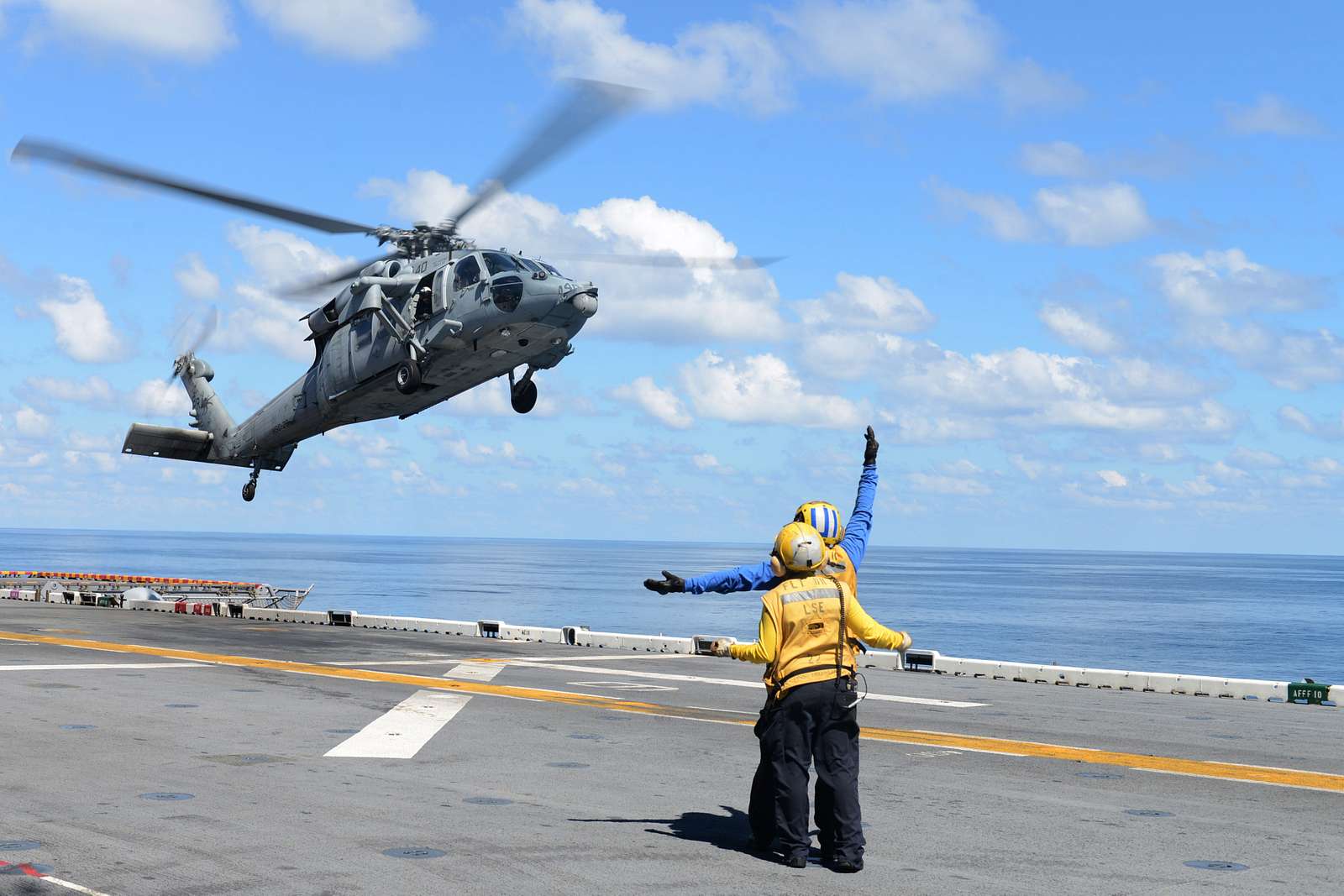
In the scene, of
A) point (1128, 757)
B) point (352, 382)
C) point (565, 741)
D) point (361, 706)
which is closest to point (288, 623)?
point (352, 382)

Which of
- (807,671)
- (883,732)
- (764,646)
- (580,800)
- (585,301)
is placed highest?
(585,301)

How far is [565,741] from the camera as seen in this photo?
12.3m

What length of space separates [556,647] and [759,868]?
61.1ft

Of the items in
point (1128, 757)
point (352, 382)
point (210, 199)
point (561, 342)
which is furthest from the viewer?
point (352, 382)

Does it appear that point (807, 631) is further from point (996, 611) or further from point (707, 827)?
point (996, 611)

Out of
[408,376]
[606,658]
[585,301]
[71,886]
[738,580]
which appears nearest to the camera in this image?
[71,886]

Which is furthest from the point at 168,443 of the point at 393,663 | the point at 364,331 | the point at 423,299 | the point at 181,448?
the point at 393,663

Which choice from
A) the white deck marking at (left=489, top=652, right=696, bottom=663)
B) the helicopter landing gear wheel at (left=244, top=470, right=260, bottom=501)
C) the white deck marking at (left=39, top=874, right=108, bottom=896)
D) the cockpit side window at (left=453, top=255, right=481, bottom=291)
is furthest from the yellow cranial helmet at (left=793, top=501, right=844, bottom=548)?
the helicopter landing gear wheel at (left=244, top=470, right=260, bottom=501)

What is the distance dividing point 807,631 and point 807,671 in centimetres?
23

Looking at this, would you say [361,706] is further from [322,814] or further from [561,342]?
[561,342]

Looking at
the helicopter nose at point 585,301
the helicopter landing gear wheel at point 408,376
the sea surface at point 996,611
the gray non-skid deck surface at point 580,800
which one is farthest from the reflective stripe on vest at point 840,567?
the sea surface at point 996,611

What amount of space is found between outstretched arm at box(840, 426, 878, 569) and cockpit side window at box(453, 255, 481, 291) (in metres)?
16.9

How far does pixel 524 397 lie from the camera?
26562mm

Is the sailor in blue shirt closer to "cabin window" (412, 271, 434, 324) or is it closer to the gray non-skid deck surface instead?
the gray non-skid deck surface
